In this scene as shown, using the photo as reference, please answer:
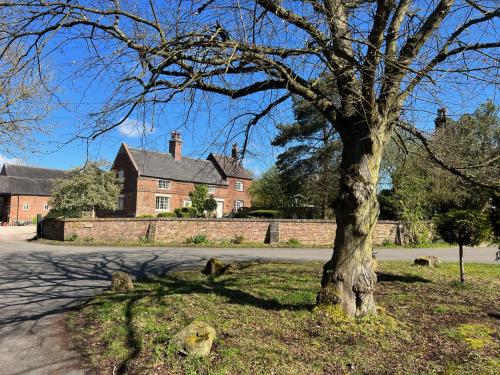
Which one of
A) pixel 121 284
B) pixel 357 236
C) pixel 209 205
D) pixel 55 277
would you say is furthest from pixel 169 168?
pixel 357 236

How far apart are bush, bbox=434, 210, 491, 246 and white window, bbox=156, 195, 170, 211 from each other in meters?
39.5

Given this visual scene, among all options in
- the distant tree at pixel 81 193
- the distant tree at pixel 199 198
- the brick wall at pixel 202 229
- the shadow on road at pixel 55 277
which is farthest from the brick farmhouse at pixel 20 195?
the shadow on road at pixel 55 277

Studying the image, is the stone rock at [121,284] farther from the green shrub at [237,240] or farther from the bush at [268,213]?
the bush at [268,213]

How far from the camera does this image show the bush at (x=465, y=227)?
9.35m

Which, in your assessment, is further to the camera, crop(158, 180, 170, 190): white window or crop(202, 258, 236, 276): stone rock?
crop(158, 180, 170, 190): white window

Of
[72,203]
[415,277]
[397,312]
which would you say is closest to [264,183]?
[72,203]

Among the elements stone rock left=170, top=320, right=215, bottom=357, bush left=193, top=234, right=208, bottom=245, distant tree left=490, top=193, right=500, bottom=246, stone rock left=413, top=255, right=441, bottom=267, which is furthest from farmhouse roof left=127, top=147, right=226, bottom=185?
stone rock left=170, top=320, right=215, bottom=357

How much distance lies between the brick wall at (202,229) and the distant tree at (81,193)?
462cm

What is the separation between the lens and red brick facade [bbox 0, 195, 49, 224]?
168ft

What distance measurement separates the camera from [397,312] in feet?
22.0

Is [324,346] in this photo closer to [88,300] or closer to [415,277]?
[88,300]

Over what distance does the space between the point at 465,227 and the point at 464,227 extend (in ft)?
0.07

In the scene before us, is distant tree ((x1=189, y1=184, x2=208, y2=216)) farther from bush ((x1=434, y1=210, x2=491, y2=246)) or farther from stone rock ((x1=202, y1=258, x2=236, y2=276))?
bush ((x1=434, y1=210, x2=491, y2=246))

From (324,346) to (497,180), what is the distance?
495cm
